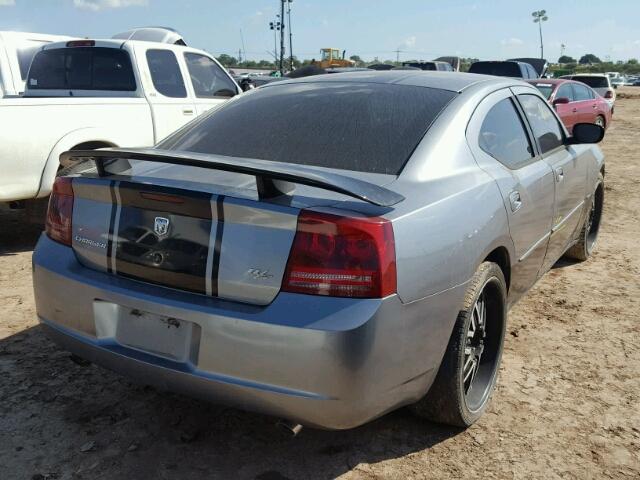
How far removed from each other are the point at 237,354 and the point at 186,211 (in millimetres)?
549

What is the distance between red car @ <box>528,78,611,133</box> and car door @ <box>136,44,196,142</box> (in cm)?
792

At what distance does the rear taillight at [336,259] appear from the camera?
222 cm

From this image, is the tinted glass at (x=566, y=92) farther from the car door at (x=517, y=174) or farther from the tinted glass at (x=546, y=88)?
the car door at (x=517, y=174)

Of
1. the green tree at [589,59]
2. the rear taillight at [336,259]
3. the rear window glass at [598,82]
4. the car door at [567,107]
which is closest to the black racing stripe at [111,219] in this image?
the rear taillight at [336,259]

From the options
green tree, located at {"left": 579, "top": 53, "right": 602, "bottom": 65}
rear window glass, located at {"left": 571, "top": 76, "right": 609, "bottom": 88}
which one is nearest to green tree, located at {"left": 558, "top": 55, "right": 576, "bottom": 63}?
green tree, located at {"left": 579, "top": 53, "right": 602, "bottom": 65}

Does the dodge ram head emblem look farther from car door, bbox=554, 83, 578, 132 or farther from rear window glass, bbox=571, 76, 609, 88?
rear window glass, bbox=571, 76, 609, 88

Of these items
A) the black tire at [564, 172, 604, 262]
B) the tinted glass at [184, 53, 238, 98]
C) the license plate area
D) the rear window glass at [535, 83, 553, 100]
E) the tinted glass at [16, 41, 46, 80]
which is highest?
the tinted glass at [16, 41, 46, 80]

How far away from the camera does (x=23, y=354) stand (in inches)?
143

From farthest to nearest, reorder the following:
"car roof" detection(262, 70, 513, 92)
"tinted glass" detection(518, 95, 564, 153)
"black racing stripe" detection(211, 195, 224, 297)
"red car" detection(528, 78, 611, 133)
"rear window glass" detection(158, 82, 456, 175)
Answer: "red car" detection(528, 78, 611, 133) < "tinted glass" detection(518, 95, 564, 153) < "car roof" detection(262, 70, 513, 92) < "rear window glass" detection(158, 82, 456, 175) < "black racing stripe" detection(211, 195, 224, 297)

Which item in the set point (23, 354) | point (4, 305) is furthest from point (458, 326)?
point (4, 305)

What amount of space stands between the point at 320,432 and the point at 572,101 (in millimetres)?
12814

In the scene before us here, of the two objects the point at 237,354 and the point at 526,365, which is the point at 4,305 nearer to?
the point at 237,354

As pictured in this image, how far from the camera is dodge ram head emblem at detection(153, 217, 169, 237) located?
243 centimetres

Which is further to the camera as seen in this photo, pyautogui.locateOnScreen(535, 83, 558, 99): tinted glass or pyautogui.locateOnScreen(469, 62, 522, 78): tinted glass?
pyautogui.locateOnScreen(469, 62, 522, 78): tinted glass
